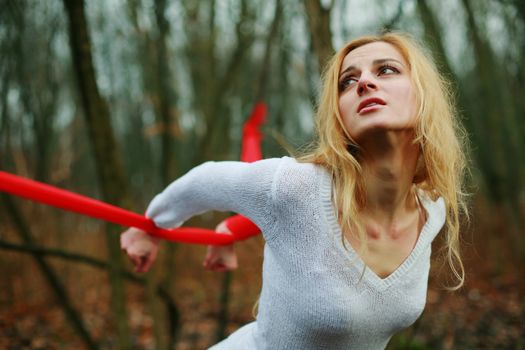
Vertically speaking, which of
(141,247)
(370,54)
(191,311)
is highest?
(370,54)

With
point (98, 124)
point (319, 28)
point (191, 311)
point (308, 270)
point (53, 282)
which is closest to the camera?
point (308, 270)

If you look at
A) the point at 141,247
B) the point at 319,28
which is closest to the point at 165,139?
the point at 319,28

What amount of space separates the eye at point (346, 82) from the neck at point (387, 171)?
0.17 meters

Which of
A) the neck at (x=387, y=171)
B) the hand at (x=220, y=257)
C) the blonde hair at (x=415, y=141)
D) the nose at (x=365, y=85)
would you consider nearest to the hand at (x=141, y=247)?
the hand at (x=220, y=257)

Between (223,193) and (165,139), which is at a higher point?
(223,193)

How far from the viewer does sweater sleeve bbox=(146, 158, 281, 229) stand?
1.15 metres

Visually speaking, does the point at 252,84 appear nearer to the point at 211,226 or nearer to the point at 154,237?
the point at 211,226

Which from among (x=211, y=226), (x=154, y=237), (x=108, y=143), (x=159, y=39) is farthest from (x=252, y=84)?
(x=154, y=237)

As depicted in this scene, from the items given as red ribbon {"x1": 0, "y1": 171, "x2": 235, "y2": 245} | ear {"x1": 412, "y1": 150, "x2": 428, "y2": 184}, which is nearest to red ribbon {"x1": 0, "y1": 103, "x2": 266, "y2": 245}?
red ribbon {"x1": 0, "y1": 171, "x2": 235, "y2": 245}

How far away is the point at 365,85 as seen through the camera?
3.73 ft

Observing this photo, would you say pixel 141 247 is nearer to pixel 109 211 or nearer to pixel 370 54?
pixel 109 211

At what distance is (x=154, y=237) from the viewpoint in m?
1.46

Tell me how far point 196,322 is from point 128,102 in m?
4.39

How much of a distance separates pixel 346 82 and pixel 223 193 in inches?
17.5
